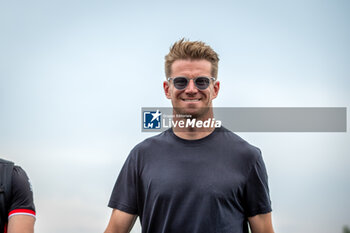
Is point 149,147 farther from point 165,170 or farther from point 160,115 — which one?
point 160,115

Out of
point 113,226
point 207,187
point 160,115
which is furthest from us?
point 160,115

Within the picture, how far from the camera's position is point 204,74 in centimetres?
657

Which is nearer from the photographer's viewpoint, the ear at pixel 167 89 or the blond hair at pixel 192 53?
the blond hair at pixel 192 53

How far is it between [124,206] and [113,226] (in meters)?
0.33

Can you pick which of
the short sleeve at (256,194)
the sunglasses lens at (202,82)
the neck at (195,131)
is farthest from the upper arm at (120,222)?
the sunglasses lens at (202,82)

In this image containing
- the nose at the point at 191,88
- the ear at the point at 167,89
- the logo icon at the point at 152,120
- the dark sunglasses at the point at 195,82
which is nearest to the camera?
the nose at the point at 191,88

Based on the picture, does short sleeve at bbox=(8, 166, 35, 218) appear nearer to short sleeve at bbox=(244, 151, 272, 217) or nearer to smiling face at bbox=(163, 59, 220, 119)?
smiling face at bbox=(163, 59, 220, 119)

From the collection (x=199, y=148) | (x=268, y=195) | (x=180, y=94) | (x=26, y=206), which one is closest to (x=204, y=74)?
(x=180, y=94)

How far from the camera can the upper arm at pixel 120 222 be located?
6473mm

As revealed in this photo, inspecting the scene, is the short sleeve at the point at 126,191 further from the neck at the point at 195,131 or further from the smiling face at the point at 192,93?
the smiling face at the point at 192,93

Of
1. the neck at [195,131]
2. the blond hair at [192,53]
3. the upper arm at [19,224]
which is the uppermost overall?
the blond hair at [192,53]

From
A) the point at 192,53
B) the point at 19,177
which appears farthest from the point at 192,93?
the point at 19,177

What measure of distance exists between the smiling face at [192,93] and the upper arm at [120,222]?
1.65m

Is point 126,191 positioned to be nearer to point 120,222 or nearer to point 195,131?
point 120,222
